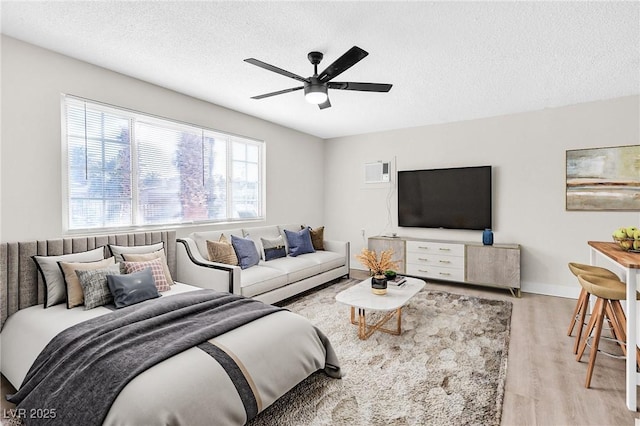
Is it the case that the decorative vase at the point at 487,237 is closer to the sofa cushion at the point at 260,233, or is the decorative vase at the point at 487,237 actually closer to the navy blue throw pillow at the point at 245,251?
the sofa cushion at the point at 260,233

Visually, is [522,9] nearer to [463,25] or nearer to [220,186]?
[463,25]

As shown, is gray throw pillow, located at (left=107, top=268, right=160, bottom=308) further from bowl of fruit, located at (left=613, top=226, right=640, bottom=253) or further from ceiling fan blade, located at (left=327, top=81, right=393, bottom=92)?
bowl of fruit, located at (left=613, top=226, right=640, bottom=253)

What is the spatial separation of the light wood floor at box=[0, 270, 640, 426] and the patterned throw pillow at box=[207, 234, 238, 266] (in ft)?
6.11

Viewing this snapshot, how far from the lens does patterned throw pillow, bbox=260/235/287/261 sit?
4.36m

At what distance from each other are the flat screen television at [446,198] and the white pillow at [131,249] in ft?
12.5

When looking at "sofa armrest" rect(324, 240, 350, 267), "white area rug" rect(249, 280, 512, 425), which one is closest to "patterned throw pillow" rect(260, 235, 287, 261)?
"sofa armrest" rect(324, 240, 350, 267)

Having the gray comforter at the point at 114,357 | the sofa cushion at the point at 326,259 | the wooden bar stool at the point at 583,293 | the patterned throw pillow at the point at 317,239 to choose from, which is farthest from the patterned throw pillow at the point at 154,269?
the wooden bar stool at the point at 583,293

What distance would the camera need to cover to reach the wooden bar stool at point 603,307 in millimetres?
2154

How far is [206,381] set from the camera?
5.10 ft

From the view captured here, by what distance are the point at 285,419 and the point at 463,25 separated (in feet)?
9.51

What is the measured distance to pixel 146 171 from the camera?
11.6ft

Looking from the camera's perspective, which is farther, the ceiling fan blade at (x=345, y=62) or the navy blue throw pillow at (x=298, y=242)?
the navy blue throw pillow at (x=298, y=242)

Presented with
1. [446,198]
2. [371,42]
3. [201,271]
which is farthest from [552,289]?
[201,271]

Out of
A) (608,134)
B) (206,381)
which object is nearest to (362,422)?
(206,381)
